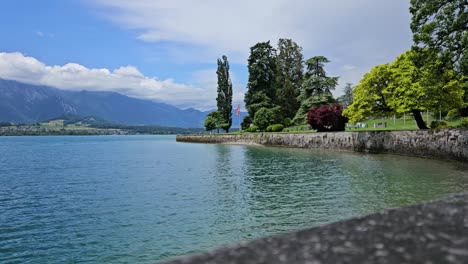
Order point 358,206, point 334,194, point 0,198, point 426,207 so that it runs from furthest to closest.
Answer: point 0,198 → point 334,194 → point 358,206 → point 426,207

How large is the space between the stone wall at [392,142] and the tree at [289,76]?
997 inches

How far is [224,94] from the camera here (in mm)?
92438

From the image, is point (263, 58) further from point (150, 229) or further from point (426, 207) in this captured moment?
point (426, 207)

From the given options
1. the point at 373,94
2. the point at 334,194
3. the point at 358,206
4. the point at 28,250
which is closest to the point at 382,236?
the point at 28,250

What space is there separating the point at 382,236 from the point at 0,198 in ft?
65.2

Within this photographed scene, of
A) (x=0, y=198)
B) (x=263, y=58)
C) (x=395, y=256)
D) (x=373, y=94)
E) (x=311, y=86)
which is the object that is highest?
(x=263, y=58)

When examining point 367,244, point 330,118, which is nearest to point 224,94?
point 330,118

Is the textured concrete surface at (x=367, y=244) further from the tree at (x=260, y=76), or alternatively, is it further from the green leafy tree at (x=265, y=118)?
the tree at (x=260, y=76)

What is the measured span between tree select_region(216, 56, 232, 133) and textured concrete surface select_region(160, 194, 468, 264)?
9017cm

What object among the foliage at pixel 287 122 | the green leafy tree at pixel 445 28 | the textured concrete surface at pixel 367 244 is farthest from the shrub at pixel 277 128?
the textured concrete surface at pixel 367 244

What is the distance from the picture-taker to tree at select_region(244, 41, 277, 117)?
84406 mm

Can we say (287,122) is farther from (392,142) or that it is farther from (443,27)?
(443,27)

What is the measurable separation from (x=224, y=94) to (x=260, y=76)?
1217cm

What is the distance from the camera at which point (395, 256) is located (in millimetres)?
1910
